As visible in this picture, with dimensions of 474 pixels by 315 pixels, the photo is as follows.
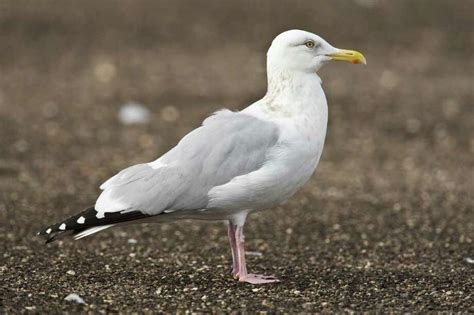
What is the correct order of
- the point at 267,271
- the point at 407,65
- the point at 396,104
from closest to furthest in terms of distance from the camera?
1. the point at 267,271
2. the point at 396,104
3. the point at 407,65

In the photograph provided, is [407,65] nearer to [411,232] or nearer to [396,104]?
[396,104]

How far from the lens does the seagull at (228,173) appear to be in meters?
5.04

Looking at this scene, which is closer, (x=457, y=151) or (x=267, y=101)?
(x=267, y=101)

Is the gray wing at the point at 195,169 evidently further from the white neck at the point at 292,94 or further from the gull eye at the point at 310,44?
the gull eye at the point at 310,44

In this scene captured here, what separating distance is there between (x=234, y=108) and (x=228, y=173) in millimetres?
6034

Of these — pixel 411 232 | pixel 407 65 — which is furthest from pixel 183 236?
pixel 407 65

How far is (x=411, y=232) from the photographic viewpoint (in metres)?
7.16

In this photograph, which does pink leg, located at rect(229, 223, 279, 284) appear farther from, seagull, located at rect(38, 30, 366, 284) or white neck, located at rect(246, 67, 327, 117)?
white neck, located at rect(246, 67, 327, 117)

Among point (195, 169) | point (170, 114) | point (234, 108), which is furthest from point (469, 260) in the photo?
point (170, 114)

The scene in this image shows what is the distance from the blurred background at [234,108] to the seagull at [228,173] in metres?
0.42

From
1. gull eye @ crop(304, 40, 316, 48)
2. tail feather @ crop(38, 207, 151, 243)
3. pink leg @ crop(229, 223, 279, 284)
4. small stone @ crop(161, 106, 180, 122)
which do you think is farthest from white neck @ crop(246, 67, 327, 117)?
small stone @ crop(161, 106, 180, 122)

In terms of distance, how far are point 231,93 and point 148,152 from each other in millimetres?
2387

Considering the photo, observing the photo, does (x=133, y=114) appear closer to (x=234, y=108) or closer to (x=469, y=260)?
(x=234, y=108)

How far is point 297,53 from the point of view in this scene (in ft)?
18.0
